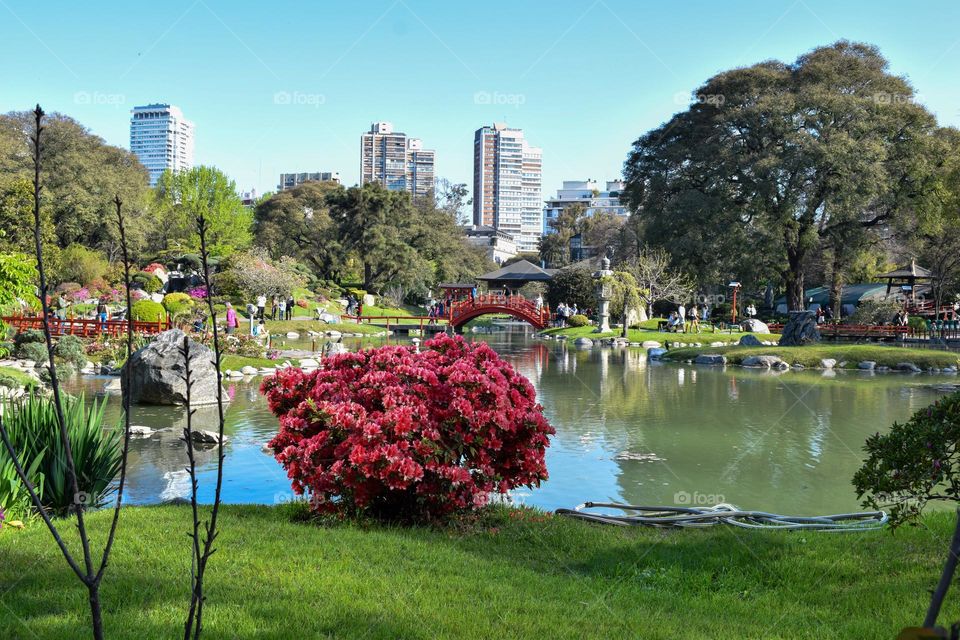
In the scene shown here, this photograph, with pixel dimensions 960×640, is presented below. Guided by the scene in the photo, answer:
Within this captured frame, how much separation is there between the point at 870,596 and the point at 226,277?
3809cm

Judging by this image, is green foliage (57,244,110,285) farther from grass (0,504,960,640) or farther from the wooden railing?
grass (0,504,960,640)

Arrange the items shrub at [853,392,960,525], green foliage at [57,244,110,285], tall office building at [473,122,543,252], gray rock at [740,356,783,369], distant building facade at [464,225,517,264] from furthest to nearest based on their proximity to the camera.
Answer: tall office building at [473,122,543,252], distant building facade at [464,225,517,264], green foliage at [57,244,110,285], gray rock at [740,356,783,369], shrub at [853,392,960,525]

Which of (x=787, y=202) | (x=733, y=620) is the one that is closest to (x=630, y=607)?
(x=733, y=620)

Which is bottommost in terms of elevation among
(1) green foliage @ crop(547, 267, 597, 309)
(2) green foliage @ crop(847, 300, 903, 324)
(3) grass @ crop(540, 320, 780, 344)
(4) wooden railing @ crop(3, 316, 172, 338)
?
(3) grass @ crop(540, 320, 780, 344)

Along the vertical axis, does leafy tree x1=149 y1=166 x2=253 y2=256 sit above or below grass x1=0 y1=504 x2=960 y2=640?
above

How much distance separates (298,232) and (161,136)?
4197 inches

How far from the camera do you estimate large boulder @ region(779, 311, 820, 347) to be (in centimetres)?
2497

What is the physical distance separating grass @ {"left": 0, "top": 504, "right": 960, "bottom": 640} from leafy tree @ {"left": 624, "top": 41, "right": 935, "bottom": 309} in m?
25.3

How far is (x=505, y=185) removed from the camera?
169750 mm

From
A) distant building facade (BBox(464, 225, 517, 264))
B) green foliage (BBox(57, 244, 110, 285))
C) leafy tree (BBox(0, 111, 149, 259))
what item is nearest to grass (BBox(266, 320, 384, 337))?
green foliage (BBox(57, 244, 110, 285))

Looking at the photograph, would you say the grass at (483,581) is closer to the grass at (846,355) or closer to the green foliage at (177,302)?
the grass at (846,355)

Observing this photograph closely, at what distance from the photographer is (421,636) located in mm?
3008

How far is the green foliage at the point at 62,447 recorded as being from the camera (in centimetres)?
552

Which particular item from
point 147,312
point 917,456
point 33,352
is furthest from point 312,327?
point 917,456
